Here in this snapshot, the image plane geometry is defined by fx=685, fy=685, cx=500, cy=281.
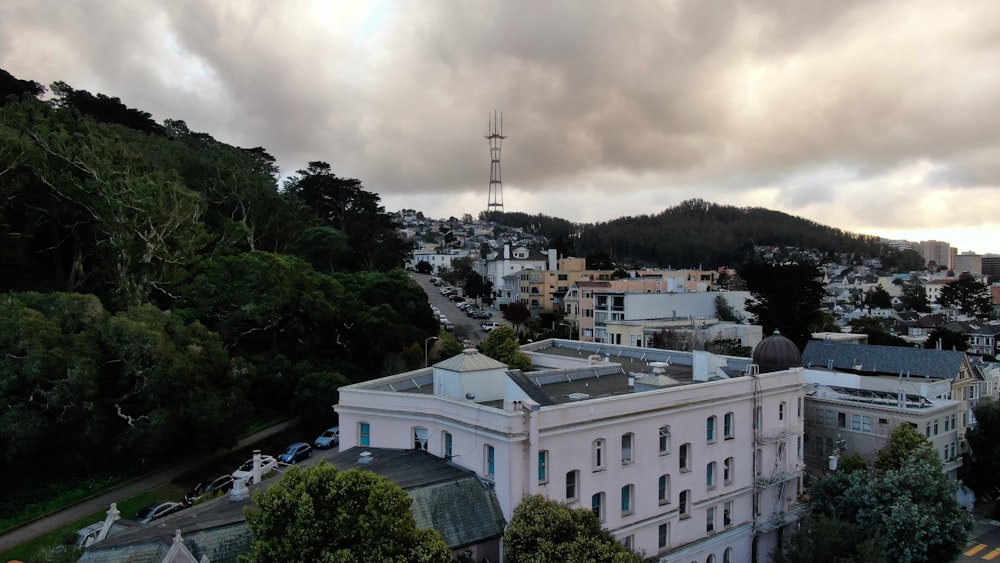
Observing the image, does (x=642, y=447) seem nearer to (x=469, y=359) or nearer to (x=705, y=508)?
(x=705, y=508)

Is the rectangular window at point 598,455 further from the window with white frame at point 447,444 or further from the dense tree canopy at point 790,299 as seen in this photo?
the dense tree canopy at point 790,299

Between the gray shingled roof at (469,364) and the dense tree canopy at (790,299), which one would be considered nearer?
the gray shingled roof at (469,364)

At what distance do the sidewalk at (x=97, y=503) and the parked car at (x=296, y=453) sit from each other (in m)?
3.46

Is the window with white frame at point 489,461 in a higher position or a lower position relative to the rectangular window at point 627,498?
higher

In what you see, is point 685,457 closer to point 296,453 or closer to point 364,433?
point 364,433

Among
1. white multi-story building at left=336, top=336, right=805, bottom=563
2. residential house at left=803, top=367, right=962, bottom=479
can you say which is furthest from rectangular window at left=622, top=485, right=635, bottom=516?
residential house at left=803, top=367, right=962, bottom=479

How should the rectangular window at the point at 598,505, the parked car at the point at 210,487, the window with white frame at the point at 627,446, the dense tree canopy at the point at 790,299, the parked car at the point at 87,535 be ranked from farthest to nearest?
the dense tree canopy at the point at 790,299
the parked car at the point at 210,487
the window with white frame at the point at 627,446
the rectangular window at the point at 598,505
the parked car at the point at 87,535

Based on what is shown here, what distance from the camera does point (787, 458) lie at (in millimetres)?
34625

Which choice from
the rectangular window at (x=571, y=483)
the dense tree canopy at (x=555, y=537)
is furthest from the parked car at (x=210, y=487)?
the dense tree canopy at (x=555, y=537)

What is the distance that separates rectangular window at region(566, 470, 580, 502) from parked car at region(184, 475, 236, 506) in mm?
18189

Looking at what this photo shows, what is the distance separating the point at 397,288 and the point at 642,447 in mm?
36457

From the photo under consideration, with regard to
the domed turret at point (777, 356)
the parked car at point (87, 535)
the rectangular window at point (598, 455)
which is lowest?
the parked car at point (87, 535)

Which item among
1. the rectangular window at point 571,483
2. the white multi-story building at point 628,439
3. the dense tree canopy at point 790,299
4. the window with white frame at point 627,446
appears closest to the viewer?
the white multi-story building at point 628,439

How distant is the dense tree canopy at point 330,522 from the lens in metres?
17.6
